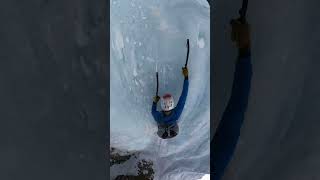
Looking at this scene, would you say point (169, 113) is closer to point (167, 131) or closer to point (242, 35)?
point (167, 131)

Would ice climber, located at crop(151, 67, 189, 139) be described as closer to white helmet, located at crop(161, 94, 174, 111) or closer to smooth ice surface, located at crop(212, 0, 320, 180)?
white helmet, located at crop(161, 94, 174, 111)

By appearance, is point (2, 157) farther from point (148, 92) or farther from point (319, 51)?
point (319, 51)

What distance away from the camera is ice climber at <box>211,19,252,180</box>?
0.84 meters

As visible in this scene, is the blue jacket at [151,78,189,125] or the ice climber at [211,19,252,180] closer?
the ice climber at [211,19,252,180]

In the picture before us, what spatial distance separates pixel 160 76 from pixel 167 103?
13 cm

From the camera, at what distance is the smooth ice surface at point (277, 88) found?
111 cm

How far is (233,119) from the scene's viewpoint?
2.93 feet

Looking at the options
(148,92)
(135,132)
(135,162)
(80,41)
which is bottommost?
(135,162)

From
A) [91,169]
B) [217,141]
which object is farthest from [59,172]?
[217,141]

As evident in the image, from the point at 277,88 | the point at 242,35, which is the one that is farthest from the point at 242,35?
the point at 277,88

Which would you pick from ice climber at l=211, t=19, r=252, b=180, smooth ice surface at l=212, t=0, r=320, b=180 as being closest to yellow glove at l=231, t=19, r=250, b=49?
ice climber at l=211, t=19, r=252, b=180

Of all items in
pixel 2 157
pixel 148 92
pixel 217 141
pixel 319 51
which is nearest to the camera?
pixel 2 157

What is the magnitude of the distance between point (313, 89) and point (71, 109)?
80 cm

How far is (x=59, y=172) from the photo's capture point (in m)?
0.62
